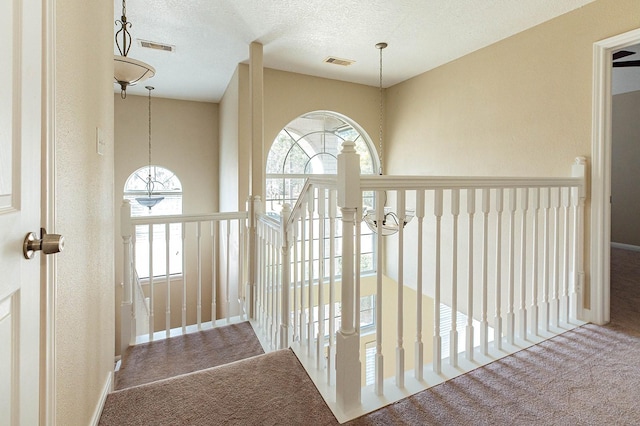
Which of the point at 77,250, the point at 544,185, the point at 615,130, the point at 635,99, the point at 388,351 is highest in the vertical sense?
the point at 635,99

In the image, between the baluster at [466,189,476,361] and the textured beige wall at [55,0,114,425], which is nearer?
the textured beige wall at [55,0,114,425]

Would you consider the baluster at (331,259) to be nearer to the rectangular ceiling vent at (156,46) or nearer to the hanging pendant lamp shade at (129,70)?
the hanging pendant lamp shade at (129,70)

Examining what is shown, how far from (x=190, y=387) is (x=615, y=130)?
634cm

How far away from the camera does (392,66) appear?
12.6 ft

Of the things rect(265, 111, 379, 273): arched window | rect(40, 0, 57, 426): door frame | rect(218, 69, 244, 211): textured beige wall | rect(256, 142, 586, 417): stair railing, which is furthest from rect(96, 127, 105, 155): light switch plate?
rect(265, 111, 379, 273): arched window

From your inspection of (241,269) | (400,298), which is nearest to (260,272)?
(241,269)

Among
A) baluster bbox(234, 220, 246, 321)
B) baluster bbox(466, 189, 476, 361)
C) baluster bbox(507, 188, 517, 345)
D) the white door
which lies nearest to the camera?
the white door

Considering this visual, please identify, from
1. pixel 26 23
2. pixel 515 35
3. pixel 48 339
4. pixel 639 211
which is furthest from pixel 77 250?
pixel 639 211

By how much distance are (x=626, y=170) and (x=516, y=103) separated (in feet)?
10.5

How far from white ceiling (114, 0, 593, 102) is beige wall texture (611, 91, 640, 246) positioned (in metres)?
3.18

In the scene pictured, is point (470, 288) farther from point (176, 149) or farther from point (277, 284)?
point (176, 149)

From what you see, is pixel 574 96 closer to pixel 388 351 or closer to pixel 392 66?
pixel 392 66

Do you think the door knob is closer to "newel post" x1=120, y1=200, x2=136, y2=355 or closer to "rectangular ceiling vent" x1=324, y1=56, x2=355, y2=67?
"newel post" x1=120, y1=200, x2=136, y2=355

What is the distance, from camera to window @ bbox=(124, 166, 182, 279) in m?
5.13
